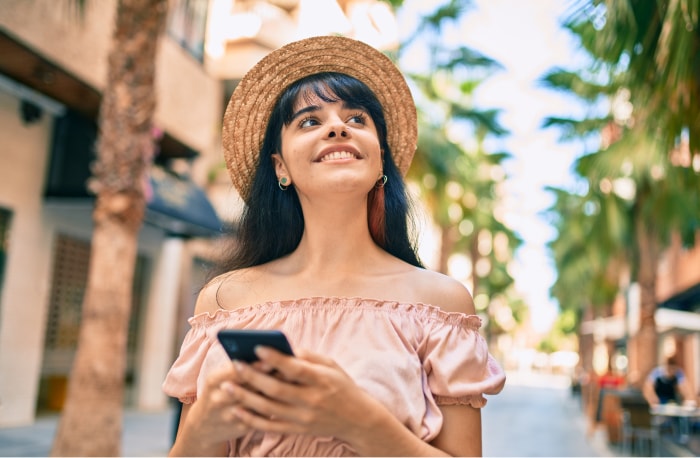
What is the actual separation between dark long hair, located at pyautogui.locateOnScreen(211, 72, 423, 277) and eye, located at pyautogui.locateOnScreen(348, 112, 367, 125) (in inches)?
2.4

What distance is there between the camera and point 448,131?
20.8 metres

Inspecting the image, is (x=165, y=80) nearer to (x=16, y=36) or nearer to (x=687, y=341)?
(x=16, y=36)

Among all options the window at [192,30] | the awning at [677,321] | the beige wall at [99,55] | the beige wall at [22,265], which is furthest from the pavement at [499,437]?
the window at [192,30]

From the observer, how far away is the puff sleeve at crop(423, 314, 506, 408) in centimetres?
147

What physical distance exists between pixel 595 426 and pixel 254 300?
14023mm

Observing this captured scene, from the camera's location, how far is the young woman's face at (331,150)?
5.28 feet

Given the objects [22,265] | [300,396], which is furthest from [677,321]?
[300,396]

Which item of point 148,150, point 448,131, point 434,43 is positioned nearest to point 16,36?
point 148,150

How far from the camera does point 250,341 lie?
1156 millimetres

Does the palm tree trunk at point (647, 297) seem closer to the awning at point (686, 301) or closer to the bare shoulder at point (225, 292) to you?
the awning at point (686, 301)

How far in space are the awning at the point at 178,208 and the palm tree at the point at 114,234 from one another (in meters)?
3.58

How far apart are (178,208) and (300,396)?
10.5m

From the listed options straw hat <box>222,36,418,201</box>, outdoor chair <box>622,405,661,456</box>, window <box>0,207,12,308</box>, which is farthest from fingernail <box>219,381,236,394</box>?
outdoor chair <box>622,405,661,456</box>

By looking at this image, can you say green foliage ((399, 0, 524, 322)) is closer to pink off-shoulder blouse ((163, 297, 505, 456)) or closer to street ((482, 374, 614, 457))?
street ((482, 374, 614, 457))
